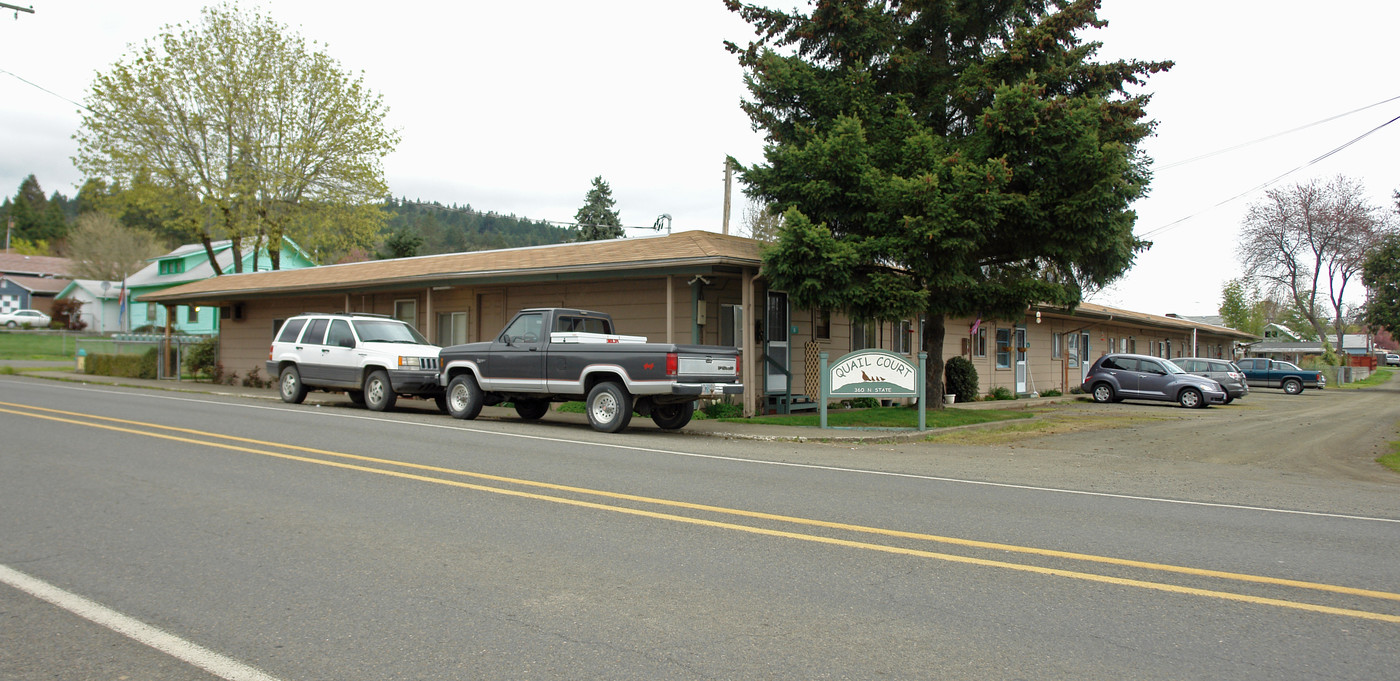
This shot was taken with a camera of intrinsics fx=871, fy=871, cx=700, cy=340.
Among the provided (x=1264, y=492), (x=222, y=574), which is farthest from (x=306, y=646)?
(x=1264, y=492)

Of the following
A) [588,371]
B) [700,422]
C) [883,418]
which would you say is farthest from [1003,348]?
[588,371]

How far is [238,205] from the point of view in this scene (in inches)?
1271

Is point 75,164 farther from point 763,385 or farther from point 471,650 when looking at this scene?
point 471,650

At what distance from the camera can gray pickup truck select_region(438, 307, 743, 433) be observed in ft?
43.4

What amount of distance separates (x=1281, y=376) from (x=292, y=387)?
4056 centimetres

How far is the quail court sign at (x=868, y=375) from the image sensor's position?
1528 cm

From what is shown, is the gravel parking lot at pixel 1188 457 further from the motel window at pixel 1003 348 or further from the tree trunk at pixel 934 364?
the motel window at pixel 1003 348

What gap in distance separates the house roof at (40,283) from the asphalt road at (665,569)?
3130 inches

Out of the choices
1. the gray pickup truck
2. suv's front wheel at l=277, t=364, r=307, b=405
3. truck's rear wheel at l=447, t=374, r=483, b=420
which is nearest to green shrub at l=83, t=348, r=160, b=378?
suv's front wheel at l=277, t=364, r=307, b=405

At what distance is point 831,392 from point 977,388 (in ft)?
36.9

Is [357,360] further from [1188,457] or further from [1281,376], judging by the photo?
[1281,376]

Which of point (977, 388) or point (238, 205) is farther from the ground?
point (238, 205)

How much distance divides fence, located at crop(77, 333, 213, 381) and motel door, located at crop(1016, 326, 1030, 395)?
2666cm

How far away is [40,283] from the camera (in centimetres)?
7544
